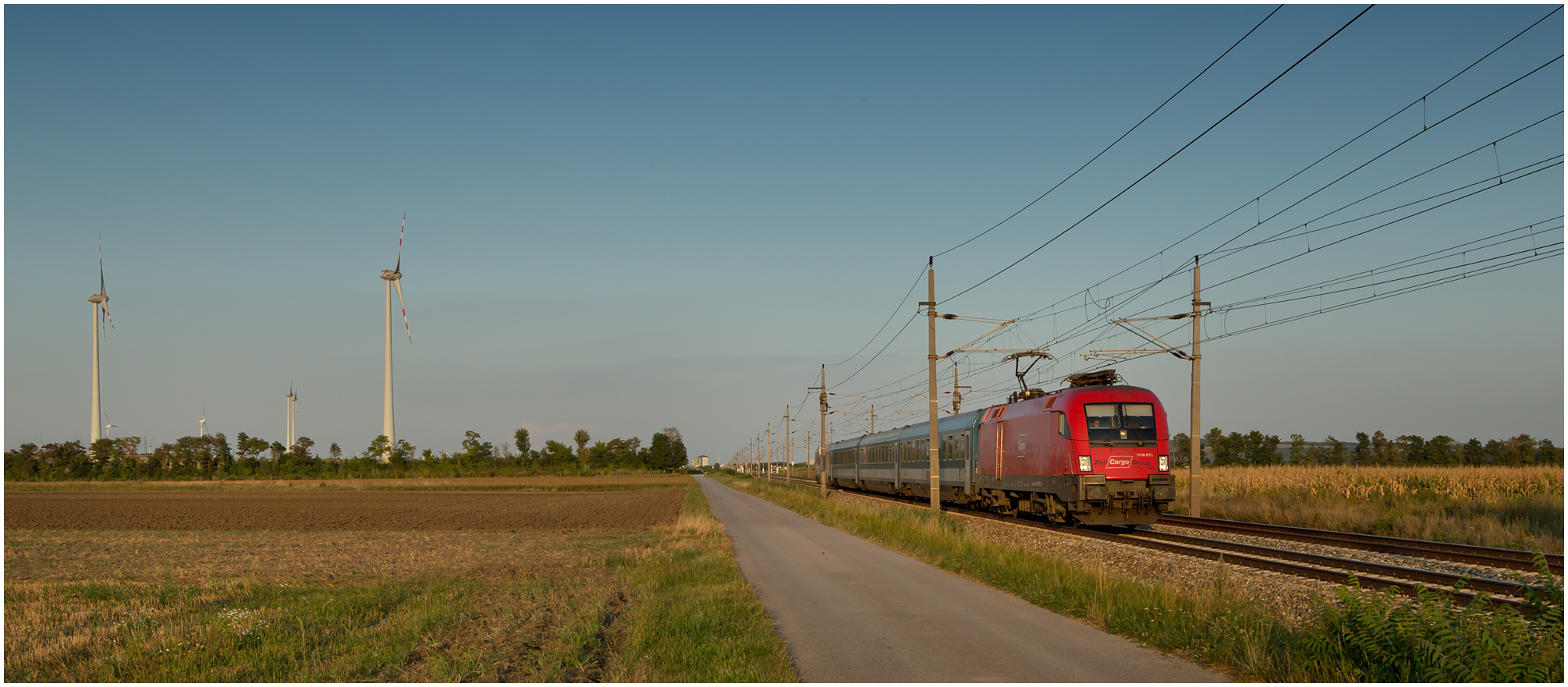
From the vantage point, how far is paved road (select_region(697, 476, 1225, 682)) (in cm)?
849

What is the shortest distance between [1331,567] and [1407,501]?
1578 cm

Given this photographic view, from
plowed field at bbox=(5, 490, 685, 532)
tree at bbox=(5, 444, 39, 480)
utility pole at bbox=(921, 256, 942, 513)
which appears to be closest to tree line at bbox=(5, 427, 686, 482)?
tree at bbox=(5, 444, 39, 480)

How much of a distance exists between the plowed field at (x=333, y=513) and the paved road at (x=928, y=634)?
19.8 meters

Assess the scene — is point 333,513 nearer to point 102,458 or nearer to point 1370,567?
point 1370,567

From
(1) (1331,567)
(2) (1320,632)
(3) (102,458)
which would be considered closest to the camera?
(2) (1320,632)

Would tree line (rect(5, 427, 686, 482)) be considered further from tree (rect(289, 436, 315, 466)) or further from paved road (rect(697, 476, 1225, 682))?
paved road (rect(697, 476, 1225, 682))

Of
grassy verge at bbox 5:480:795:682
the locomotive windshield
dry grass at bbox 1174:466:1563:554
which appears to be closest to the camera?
grassy verge at bbox 5:480:795:682

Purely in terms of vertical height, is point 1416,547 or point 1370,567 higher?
point 1370,567

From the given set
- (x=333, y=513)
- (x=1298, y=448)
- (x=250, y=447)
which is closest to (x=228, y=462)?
(x=250, y=447)

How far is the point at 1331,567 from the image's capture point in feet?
54.2

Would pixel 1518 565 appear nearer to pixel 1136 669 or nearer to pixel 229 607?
pixel 1136 669

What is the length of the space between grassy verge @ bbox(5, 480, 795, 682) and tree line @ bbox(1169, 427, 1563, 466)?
258 ft

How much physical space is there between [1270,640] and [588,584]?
1007 cm

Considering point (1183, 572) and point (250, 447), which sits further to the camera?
point (250, 447)
